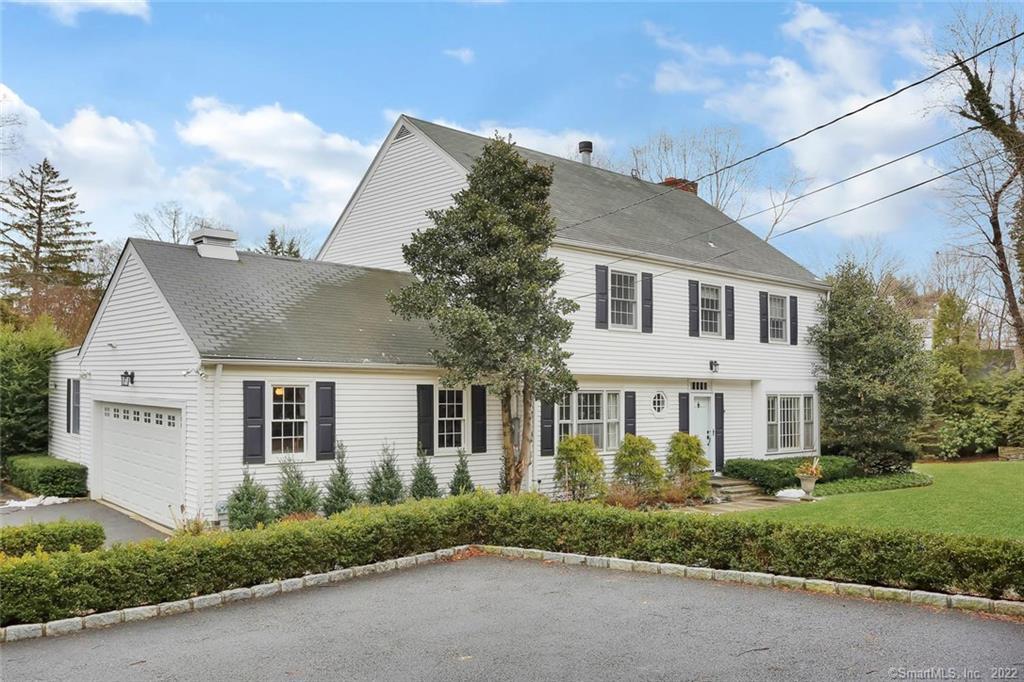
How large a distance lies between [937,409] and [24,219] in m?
42.0

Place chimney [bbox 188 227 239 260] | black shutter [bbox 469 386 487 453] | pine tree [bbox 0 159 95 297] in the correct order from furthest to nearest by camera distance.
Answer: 1. pine tree [bbox 0 159 95 297]
2. black shutter [bbox 469 386 487 453]
3. chimney [bbox 188 227 239 260]

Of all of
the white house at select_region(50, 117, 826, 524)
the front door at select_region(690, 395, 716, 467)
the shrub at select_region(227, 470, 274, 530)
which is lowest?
the shrub at select_region(227, 470, 274, 530)

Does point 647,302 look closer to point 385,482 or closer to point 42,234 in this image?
point 385,482

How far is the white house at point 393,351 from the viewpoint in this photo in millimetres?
12594

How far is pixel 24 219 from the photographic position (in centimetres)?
3712

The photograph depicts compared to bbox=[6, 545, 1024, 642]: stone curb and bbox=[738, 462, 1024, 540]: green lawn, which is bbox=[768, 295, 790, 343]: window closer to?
bbox=[738, 462, 1024, 540]: green lawn

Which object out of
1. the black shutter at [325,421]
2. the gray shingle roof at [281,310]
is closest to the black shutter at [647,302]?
the gray shingle roof at [281,310]

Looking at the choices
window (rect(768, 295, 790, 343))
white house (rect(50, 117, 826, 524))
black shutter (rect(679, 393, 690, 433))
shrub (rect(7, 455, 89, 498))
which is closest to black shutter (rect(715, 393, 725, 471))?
white house (rect(50, 117, 826, 524))

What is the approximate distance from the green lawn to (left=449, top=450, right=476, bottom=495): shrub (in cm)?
528

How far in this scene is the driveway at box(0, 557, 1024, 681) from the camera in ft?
19.4

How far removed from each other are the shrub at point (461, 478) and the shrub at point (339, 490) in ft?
6.74

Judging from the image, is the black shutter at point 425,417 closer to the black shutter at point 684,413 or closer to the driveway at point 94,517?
the driveway at point 94,517

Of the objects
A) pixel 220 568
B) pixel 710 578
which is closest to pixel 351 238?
pixel 220 568

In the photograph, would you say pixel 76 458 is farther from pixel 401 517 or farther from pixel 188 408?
pixel 401 517
